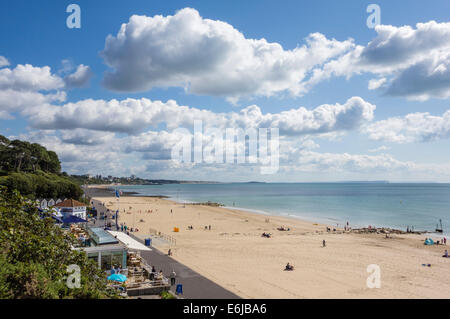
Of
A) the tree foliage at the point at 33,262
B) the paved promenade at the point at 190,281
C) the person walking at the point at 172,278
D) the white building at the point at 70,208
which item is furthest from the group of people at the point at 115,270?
the white building at the point at 70,208

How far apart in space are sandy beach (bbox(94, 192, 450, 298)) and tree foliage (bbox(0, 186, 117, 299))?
9705 millimetres

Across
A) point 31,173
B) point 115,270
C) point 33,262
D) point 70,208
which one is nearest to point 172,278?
point 115,270

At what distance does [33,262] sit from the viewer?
873 centimetres

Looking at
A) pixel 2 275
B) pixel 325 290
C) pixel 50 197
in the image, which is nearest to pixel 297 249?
pixel 325 290

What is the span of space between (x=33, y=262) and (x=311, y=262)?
2109cm

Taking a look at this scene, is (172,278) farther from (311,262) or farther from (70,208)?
(70,208)

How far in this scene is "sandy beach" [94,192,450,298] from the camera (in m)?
18.2

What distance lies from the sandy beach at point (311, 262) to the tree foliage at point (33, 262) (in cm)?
971

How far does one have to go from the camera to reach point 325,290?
59.0 feet

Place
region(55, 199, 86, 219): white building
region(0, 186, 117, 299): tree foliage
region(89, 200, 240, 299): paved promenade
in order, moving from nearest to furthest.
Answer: region(0, 186, 117, 299): tree foliage → region(89, 200, 240, 299): paved promenade → region(55, 199, 86, 219): white building

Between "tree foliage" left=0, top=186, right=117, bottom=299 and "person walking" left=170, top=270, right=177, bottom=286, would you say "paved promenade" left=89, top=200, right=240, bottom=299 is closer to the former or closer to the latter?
"person walking" left=170, top=270, right=177, bottom=286

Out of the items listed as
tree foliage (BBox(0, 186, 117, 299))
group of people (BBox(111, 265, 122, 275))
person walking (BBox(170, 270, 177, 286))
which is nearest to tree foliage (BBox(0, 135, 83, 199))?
group of people (BBox(111, 265, 122, 275))
